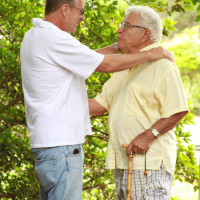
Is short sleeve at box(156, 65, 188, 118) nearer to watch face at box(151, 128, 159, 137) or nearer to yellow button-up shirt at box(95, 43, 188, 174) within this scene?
yellow button-up shirt at box(95, 43, 188, 174)

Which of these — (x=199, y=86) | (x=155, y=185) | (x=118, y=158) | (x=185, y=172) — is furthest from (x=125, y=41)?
(x=199, y=86)

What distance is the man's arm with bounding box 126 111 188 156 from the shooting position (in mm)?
2639

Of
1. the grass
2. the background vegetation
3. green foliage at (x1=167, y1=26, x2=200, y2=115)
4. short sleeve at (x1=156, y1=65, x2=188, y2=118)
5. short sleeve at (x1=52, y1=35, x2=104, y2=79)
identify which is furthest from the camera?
green foliage at (x1=167, y1=26, x2=200, y2=115)

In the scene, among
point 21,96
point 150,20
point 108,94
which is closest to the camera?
point 150,20

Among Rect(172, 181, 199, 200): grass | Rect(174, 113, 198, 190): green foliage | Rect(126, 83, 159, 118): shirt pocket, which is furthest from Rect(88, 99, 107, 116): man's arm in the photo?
Rect(172, 181, 199, 200): grass

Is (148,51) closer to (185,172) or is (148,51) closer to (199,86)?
(185,172)

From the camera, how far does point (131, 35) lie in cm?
285

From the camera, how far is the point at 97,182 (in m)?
4.61

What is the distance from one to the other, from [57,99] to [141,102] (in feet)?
1.98

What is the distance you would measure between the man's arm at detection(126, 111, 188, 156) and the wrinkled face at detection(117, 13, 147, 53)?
0.55 meters

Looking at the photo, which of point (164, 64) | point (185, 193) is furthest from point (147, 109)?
point (185, 193)

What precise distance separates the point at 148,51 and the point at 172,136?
589 millimetres

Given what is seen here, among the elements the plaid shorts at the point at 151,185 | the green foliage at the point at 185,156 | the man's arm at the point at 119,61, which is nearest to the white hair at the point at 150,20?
the man's arm at the point at 119,61

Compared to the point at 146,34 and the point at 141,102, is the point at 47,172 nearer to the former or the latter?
the point at 141,102
